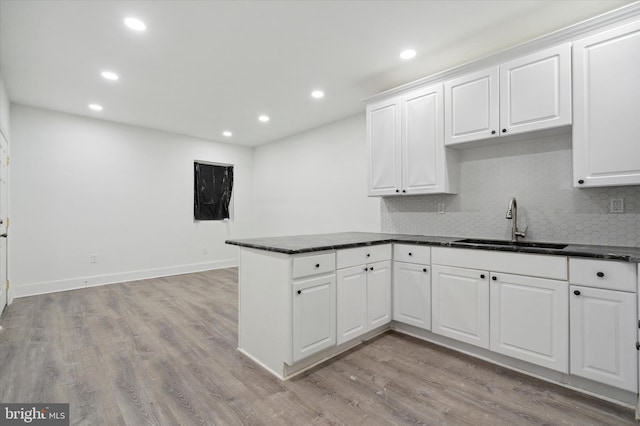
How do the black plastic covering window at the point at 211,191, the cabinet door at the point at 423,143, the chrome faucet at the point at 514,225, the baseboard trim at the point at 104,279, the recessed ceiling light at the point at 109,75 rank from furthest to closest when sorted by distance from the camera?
1. the black plastic covering window at the point at 211,191
2. the baseboard trim at the point at 104,279
3. the recessed ceiling light at the point at 109,75
4. the cabinet door at the point at 423,143
5. the chrome faucet at the point at 514,225

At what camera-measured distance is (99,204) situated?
4.82 meters

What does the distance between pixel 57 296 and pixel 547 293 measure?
223 inches

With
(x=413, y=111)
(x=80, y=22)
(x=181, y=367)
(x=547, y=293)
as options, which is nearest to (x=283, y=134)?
(x=413, y=111)

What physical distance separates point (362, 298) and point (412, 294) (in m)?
0.52

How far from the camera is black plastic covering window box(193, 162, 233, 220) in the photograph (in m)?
5.94

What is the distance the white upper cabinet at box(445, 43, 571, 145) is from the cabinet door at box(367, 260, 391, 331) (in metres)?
1.36

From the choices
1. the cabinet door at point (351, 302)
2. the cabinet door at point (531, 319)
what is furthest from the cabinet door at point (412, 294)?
the cabinet door at point (531, 319)

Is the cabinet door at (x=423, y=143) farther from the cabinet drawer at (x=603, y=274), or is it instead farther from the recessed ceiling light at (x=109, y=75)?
the recessed ceiling light at (x=109, y=75)

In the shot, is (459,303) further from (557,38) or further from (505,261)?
(557,38)

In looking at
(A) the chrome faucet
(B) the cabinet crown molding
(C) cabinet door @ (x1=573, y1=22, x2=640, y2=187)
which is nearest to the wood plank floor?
(A) the chrome faucet

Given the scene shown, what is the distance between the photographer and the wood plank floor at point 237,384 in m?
1.75

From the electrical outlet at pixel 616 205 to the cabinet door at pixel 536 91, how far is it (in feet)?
2.33

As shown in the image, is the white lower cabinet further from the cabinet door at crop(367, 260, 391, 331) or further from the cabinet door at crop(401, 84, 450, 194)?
the cabinet door at crop(401, 84, 450, 194)

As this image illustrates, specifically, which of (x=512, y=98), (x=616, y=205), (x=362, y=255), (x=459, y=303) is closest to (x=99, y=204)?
(x=362, y=255)
